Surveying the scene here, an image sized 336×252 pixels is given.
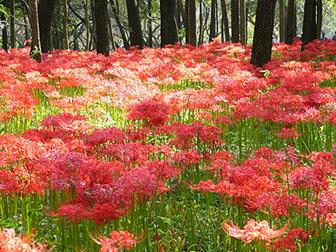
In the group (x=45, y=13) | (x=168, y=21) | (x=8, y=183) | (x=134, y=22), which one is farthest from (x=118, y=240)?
(x=134, y=22)

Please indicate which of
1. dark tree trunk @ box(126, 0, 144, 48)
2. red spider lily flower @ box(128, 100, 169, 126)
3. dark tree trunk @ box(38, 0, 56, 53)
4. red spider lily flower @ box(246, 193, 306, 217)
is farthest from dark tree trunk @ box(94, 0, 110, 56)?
red spider lily flower @ box(246, 193, 306, 217)

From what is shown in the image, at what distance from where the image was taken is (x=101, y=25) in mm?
15734

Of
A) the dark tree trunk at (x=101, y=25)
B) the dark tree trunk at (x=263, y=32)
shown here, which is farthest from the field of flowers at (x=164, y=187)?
the dark tree trunk at (x=101, y=25)

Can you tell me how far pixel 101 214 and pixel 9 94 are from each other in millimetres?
4056

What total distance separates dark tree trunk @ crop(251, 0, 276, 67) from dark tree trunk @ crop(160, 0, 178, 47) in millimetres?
7744

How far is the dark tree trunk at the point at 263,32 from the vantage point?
11.1m

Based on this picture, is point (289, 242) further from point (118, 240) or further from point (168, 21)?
point (168, 21)

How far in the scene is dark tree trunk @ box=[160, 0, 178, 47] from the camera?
1902 cm

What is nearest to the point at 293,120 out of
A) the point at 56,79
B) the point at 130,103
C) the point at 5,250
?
the point at 130,103

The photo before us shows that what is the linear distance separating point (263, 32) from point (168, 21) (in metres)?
8.36

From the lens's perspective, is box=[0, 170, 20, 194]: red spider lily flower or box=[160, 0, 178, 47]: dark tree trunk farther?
box=[160, 0, 178, 47]: dark tree trunk

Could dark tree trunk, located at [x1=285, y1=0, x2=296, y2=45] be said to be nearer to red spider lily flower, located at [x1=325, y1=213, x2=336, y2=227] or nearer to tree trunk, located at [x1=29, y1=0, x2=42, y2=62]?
tree trunk, located at [x1=29, y1=0, x2=42, y2=62]

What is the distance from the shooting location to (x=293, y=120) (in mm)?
5594

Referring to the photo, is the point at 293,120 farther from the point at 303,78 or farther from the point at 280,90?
the point at 303,78
